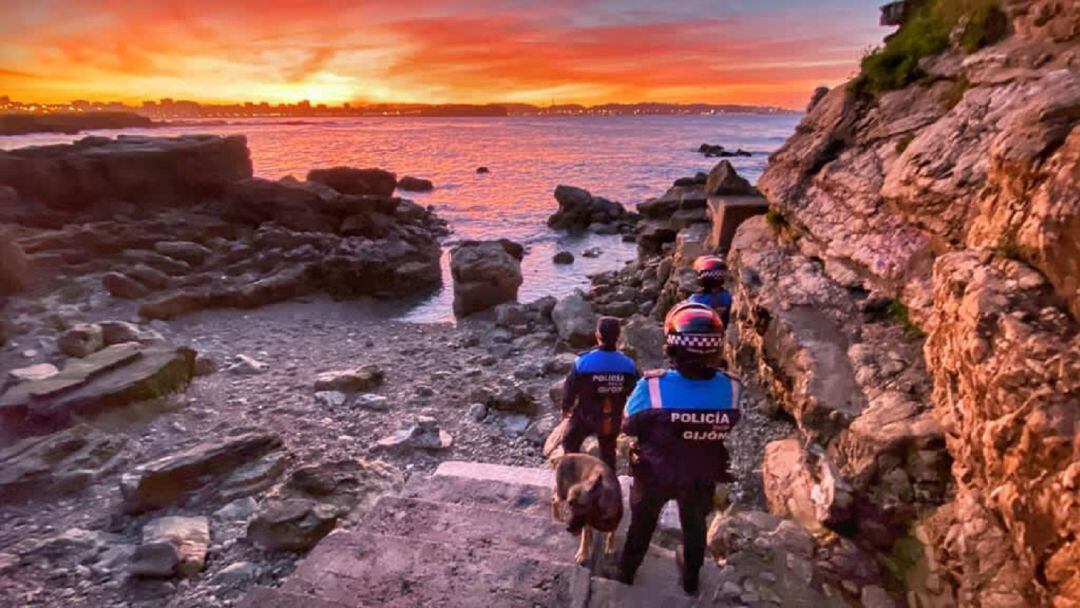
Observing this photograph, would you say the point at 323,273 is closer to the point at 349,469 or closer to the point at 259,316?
the point at 259,316

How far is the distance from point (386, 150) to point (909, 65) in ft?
266

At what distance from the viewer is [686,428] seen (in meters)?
3.99

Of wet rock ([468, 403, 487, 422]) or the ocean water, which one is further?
the ocean water

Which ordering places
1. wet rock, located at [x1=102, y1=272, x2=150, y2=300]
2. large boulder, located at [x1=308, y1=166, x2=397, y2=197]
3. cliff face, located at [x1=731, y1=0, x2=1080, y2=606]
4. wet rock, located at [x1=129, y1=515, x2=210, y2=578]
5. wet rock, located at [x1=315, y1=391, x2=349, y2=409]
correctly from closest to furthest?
cliff face, located at [x1=731, y1=0, x2=1080, y2=606] → wet rock, located at [x1=129, y1=515, x2=210, y2=578] → wet rock, located at [x1=315, y1=391, x2=349, y2=409] → wet rock, located at [x1=102, y1=272, x2=150, y2=300] → large boulder, located at [x1=308, y1=166, x2=397, y2=197]

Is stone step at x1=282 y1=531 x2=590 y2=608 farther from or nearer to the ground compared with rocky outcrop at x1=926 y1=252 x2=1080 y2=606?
nearer to the ground

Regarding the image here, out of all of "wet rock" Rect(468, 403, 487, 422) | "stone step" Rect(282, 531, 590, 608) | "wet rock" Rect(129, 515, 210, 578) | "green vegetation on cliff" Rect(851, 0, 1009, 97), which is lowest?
"wet rock" Rect(468, 403, 487, 422)

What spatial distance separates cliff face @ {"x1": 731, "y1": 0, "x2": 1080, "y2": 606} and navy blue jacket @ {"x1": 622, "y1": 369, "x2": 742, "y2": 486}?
5.49ft

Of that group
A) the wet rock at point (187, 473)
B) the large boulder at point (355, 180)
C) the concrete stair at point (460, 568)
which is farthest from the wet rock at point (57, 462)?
the large boulder at point (355, 180)

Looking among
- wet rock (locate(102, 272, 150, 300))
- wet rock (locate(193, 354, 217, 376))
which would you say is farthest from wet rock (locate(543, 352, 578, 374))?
wet rock (locate(102, 272, 150, 300))

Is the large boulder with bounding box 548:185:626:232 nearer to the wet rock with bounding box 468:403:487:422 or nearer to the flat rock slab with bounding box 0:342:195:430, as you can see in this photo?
the wet rock with bounding box 468:403:487:422

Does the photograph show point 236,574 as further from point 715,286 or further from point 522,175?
point 522,175

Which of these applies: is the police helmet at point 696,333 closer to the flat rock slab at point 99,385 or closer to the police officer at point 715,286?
the police officer at point 715,286

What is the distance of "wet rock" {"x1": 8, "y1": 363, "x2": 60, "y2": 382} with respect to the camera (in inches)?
392

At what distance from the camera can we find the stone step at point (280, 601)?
13.6 ft
